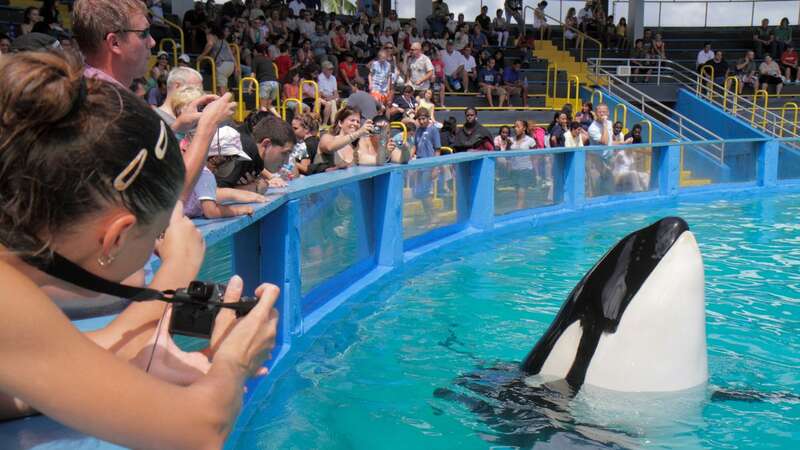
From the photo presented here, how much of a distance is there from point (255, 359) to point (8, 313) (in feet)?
1.43

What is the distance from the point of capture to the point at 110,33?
291 cm

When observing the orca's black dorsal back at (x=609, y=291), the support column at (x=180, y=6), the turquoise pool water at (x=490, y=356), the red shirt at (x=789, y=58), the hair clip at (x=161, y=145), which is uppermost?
the support column at (x=180, y=6)

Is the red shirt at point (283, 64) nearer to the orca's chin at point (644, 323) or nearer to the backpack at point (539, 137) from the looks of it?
the backpack at point (539, 137)

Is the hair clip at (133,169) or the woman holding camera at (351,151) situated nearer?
the hair clip at (133,169)

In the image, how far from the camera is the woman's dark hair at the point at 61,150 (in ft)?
3.57

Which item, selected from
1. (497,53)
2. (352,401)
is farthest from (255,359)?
(497,53)

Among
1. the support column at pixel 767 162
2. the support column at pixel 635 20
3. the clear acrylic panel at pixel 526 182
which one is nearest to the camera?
the clear acrylic panel at pixel 526 182

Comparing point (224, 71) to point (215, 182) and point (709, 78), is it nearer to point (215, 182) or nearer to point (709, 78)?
point (215, 182)

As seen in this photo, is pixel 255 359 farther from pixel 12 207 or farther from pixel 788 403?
pixel 788 403

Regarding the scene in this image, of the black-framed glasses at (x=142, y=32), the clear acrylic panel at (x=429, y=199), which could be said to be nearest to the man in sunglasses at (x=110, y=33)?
the black-framed glasses at (x=142, y=32)

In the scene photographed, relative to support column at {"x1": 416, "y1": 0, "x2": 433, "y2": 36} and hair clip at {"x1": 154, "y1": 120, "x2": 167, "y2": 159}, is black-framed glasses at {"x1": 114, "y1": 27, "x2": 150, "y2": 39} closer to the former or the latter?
hair clip at {"x1": 154, "y1": 120, "x2": 167, "y2": 159}

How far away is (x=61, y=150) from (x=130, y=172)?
0.32 feet

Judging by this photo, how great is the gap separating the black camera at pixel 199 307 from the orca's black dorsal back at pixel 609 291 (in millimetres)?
2314

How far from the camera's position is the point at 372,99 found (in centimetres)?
1145
